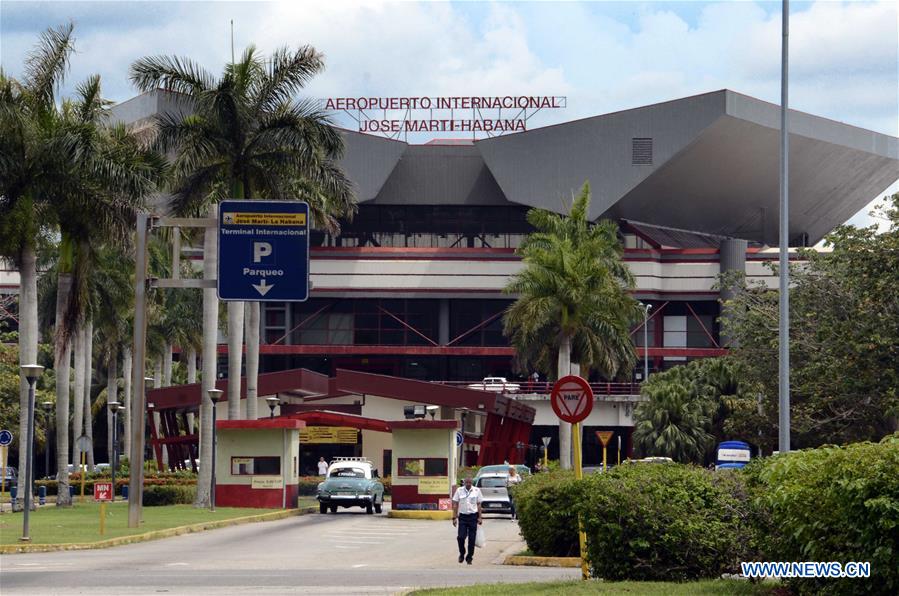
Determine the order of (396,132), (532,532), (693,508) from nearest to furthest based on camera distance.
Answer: (693,508) → (532,532) → (396,132)

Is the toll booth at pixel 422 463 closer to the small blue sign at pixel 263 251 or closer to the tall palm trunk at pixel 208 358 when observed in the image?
the tall palm trunk at pixel 208 358

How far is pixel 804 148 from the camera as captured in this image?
285 feet

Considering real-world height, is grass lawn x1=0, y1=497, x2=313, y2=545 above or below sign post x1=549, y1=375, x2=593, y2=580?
below

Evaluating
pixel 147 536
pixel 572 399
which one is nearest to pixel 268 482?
pixel 147 536

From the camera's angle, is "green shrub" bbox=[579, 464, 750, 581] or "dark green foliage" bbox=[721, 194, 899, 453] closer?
"green shrub" bbox=[579, 464, 750, 581]

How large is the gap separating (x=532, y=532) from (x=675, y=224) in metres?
71.6

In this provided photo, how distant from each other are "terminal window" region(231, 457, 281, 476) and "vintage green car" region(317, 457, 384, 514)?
180 centimetres

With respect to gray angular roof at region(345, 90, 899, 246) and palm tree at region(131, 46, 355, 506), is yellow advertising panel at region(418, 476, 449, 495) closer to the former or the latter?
palm tree at region(131, 46, 355, 506)

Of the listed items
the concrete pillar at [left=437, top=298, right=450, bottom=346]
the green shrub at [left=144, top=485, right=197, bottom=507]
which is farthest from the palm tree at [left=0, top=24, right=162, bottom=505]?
the concrete pillar at [left=437, top=298, right=450, bottom=346]

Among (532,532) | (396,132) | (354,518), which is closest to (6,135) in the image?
(354,518)

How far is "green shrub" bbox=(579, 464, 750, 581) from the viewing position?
17766mm

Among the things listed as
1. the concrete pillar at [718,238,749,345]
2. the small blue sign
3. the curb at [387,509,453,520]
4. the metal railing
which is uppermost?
the concrete pillar at [718,238,749,345]

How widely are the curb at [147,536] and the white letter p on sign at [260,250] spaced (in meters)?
6.80

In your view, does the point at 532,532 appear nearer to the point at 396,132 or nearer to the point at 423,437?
the point at 423,437
